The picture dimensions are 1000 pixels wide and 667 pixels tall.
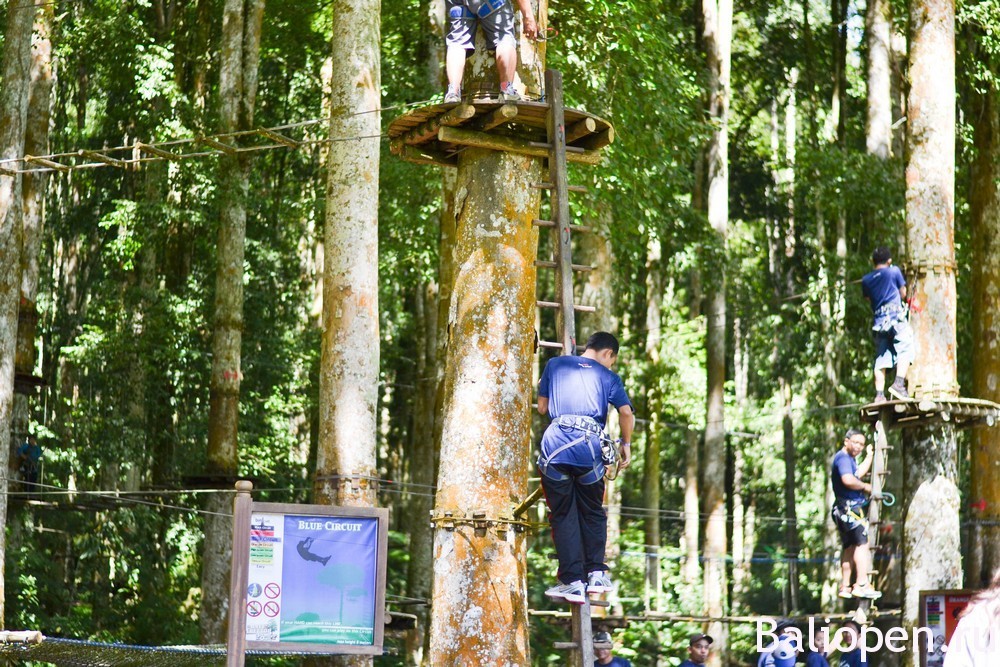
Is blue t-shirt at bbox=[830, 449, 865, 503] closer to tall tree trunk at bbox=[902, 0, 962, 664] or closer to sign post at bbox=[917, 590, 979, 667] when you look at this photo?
tall tree trunk at bbox=[902, 0, 962, 664]

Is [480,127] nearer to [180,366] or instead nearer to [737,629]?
[180,366]

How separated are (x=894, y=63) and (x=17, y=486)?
45.3ft

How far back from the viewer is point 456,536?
19.9 ft

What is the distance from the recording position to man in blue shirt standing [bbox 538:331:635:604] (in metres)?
6.08

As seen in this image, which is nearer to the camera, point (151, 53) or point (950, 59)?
point (950, 59)

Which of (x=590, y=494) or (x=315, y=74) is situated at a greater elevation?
(x=315, y=74)

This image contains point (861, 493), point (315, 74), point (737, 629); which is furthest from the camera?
point (737, 629)

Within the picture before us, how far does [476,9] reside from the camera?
6594 mm

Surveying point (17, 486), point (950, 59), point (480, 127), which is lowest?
point (17, 486)

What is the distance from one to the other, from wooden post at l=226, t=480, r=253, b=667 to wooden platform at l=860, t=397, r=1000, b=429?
541 centimetres

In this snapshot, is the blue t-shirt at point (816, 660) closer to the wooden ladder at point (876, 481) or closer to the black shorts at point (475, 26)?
the wooden ladder at point (876, 481)

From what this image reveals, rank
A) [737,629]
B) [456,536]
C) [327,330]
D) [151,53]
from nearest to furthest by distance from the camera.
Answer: [456,536]
[327,330]
[151,53]
[737,629]

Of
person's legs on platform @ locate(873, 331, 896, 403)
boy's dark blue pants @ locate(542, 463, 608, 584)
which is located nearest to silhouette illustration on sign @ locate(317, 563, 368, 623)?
boy's dark blue pants @ locate(542, 463, 608, 584)

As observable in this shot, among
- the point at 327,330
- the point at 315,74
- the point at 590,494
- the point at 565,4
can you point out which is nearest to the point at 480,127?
the point at 590,494
